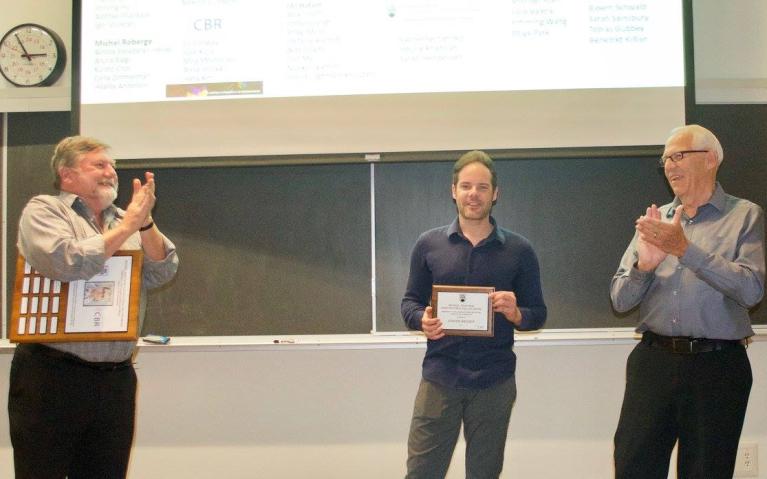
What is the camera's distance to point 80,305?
227cm

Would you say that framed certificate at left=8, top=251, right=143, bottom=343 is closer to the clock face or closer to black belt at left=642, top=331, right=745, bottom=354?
the clock face

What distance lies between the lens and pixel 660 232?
229cm

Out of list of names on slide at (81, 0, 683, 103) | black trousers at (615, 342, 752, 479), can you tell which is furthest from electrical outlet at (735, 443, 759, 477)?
list of names on slide at (81, 0, 683, 103)

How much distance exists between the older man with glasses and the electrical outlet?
1224mm

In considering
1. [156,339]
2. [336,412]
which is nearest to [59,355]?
[156,339]

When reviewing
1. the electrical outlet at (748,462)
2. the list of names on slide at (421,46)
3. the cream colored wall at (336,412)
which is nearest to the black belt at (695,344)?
the cream colored wall at (336,412)

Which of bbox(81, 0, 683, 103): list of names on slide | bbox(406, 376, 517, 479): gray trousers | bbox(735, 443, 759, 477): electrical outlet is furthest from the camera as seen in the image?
bbox(735, 443, 759, 477): electrical outlet

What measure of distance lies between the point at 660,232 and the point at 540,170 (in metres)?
1.24

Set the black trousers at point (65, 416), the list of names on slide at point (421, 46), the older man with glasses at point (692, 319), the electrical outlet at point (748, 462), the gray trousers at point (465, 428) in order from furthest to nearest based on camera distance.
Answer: the electrical outlet at point (748, 462), the list of names on slide at point (421, 46), the gray trousers at point (465, 428), the older man with glasses at point (692, 319), the black trousers at point (65, 416)

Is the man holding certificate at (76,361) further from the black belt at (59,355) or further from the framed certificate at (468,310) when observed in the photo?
the framed certificate at (468,310)

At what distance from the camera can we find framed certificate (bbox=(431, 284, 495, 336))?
2.41m

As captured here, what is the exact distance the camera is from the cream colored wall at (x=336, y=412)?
3.52 m

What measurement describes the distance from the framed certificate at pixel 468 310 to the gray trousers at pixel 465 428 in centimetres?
23

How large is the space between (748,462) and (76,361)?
321cm
